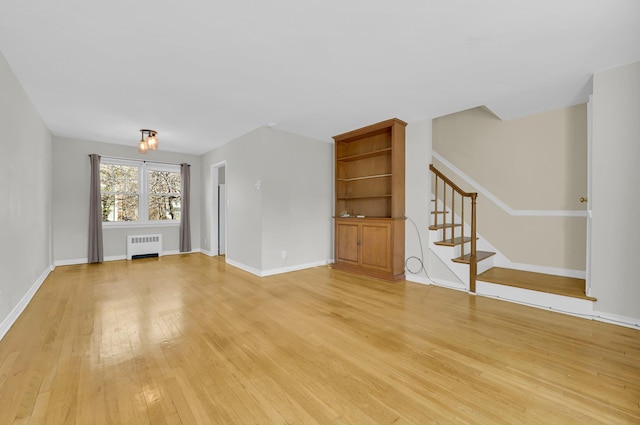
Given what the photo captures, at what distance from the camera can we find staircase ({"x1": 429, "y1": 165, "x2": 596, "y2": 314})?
3020 mm

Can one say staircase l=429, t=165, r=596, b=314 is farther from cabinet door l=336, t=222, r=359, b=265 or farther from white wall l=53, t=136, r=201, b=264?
white wall l=53, t=136, r=201, b=264

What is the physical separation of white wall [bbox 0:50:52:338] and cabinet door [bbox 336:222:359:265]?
4139mm

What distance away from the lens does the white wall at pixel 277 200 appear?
4.66 meters

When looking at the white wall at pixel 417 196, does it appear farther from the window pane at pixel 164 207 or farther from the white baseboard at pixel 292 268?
the window pane at pixel 164 207

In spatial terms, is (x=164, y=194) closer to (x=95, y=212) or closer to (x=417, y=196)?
(x=95, y=212)

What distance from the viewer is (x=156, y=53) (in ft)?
8.02

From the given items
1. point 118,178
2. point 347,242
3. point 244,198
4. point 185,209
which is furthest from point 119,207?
point 347,242

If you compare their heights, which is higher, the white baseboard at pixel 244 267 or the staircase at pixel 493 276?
the staircase at pixel 493 276

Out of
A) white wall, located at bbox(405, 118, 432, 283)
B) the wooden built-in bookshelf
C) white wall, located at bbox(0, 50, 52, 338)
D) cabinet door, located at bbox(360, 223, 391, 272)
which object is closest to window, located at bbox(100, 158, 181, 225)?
white wall, located at bbox(0, 50, 52, 338)

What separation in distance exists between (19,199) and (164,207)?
142 inches

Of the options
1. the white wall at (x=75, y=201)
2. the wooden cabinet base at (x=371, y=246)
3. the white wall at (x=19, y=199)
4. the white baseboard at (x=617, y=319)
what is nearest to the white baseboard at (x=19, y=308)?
the white wall at (x=19, y=199)

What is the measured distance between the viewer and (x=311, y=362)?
2.04 metres

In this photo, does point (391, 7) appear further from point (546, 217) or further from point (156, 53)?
point (546, 217)

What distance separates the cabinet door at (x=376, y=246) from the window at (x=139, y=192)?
15.6 feet
